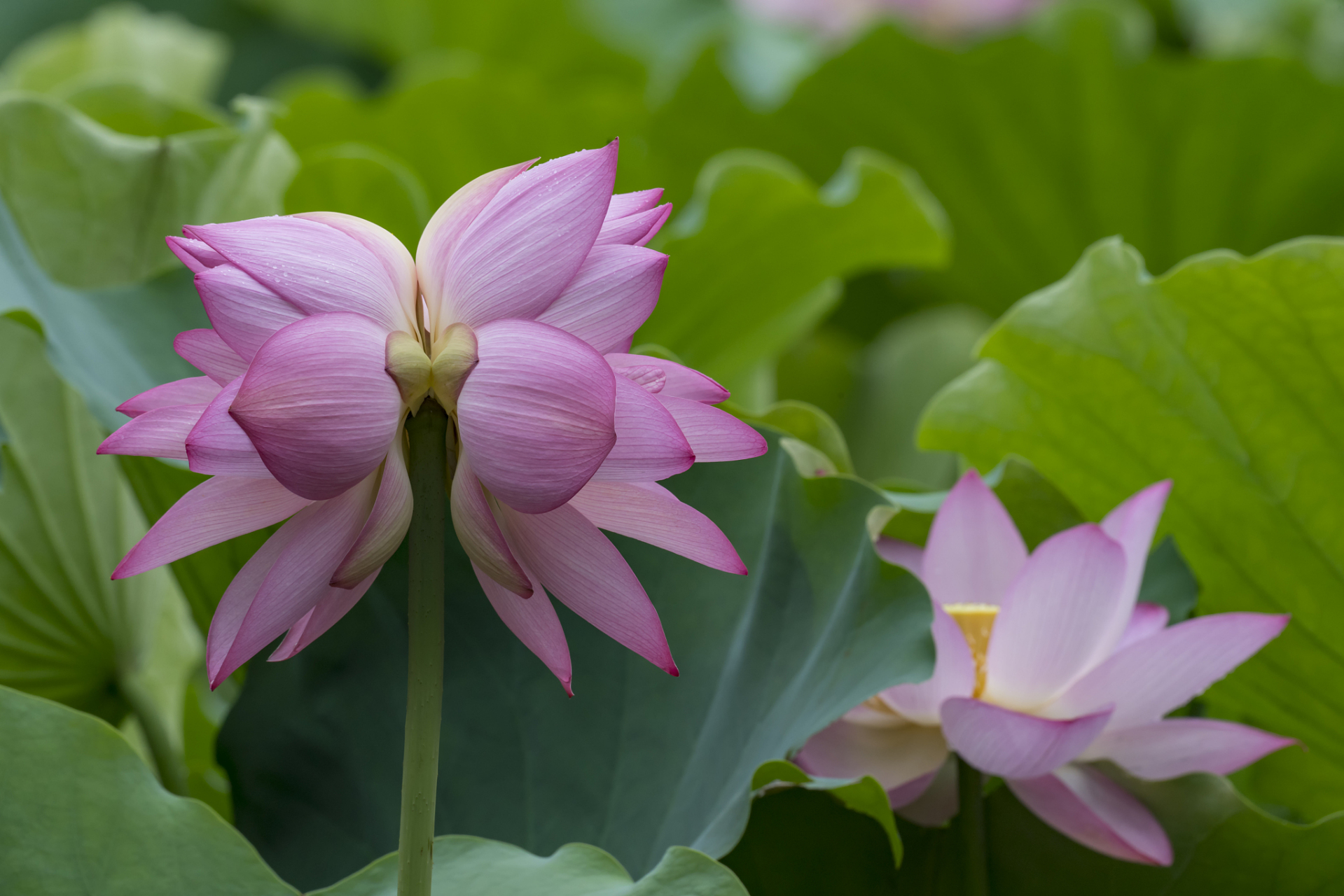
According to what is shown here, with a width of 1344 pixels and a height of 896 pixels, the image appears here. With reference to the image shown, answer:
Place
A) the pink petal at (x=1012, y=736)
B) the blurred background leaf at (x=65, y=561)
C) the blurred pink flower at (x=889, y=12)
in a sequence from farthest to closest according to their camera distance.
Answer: the blurred pink flower at (x=889, y=12), the blurred background leaf at (x=65, y=561), the pink petal at (x=1012, y=736)

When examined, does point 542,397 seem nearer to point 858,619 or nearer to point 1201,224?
point 858,619

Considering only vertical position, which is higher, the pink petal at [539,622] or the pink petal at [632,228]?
the pink petal at [632,228]

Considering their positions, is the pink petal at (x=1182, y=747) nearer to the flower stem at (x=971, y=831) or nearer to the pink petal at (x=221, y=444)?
the flower stem at (x=971, y=831)

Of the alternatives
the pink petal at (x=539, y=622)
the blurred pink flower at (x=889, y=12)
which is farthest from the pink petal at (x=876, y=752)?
the blurred pink flower at (x=889, y=12)

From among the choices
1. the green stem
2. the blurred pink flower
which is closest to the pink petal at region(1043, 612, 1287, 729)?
the green stem

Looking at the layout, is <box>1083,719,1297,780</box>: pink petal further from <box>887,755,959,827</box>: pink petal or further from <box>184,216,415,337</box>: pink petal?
<box>184,216,415,337</box>: pink petal

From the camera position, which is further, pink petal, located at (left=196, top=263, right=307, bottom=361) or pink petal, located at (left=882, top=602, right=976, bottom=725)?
pink petal, located at (left=882, top=602, right=976, bottom=725)

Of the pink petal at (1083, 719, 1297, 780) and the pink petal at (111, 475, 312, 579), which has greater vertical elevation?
the pink petal at (111, 475, 312, 579)
